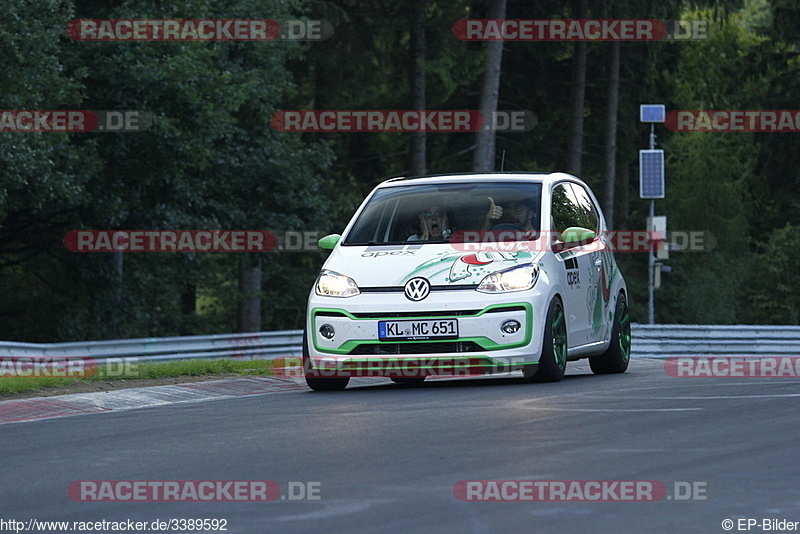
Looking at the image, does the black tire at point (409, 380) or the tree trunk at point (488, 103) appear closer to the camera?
the black tire at point (409, 380)

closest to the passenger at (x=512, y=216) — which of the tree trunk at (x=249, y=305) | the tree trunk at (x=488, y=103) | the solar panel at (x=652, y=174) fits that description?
the tree trunk at (x=488, y=103)

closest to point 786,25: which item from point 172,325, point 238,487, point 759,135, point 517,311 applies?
point 759,135

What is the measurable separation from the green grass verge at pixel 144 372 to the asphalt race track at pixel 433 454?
2.21 metres

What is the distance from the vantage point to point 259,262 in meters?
40.5

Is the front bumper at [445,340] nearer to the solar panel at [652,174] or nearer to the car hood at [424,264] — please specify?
the car hood at [424,264]

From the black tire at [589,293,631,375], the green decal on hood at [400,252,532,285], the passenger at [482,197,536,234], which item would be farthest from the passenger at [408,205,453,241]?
the black tire at [589,293,631,375]

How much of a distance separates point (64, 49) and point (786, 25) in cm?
3279

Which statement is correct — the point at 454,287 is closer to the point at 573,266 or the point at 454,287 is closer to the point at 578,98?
the point at 573,266

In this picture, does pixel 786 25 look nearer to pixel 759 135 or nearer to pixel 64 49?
pixel 759 135

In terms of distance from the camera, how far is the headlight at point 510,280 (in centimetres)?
1330

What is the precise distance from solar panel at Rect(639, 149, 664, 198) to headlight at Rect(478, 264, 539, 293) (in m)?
27.8

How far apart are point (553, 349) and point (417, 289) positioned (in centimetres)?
131

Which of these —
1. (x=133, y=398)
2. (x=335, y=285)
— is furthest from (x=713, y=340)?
(x=133, y=398)

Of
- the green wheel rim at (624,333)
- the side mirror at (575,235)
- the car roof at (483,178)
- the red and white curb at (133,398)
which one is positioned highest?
the car roof at (483,178)
